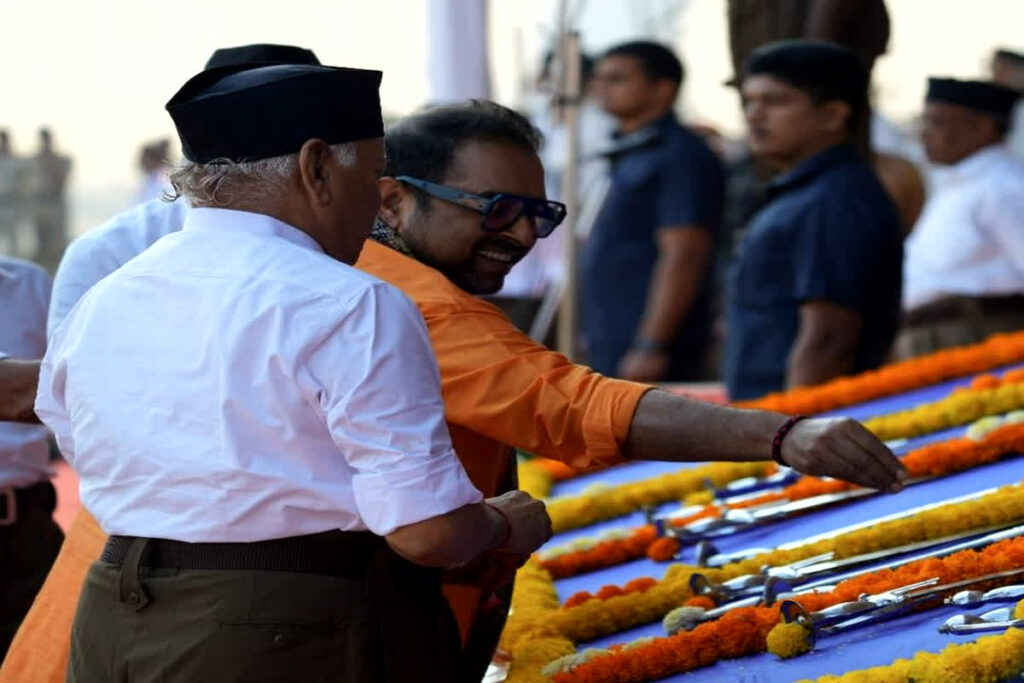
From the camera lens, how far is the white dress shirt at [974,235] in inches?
210

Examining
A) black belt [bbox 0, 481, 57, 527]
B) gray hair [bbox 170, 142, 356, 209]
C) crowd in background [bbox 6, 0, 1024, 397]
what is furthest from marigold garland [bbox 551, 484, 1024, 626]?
crowd in background [bbox 6, 0, 1024, 397]

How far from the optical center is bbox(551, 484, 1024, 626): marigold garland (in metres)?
2.45

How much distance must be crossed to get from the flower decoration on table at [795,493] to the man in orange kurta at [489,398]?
32.0 inches

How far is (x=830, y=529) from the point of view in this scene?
278cm

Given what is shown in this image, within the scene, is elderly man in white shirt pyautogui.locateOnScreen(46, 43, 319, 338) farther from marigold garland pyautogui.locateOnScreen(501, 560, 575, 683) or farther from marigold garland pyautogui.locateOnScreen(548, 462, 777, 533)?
marigold garland pyautogui.locateOnScreen(548, 462, 777, 533)

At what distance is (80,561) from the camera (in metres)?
2.20

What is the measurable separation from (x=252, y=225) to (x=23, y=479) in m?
1.37

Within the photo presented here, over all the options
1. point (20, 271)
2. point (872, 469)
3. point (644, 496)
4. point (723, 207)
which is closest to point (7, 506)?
point (20, 271)

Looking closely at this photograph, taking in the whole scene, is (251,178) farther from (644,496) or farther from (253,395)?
(644,496)

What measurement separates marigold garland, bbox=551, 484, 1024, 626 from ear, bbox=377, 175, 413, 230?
0.73 m

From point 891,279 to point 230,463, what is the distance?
108 inches

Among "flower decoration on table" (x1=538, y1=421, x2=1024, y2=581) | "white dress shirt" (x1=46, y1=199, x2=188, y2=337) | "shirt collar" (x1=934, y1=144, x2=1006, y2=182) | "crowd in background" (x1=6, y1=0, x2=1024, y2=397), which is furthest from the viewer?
"shirt collar" (x1=934, y1=144, x2=1006, y2=182)

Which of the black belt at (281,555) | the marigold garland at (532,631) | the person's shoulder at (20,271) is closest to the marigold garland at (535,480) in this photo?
the marigold garland at (532,631)

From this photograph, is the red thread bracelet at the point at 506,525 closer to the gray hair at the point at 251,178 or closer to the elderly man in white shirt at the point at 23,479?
the gray hair at the point at 251,178
